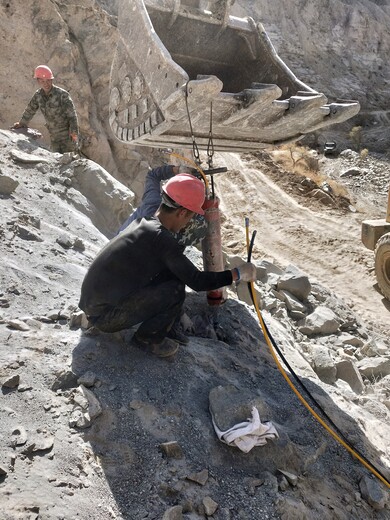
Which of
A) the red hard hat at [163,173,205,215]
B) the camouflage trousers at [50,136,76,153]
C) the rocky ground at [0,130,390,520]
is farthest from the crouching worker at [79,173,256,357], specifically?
the camouflage trousers at [50,136,76,153]

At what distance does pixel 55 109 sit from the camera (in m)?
6.21

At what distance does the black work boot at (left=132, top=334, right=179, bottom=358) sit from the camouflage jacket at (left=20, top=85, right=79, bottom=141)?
4051 mm

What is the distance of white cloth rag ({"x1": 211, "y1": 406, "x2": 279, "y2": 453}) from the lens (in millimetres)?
2631

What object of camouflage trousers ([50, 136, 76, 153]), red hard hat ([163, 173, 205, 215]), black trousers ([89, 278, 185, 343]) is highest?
red hard hat ([163, 173, 205, 215])

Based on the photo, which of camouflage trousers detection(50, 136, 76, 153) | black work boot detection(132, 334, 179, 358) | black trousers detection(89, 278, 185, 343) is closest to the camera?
black trousers detection(89, 278, 185, 343)

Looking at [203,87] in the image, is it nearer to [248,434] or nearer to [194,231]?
[194,231]

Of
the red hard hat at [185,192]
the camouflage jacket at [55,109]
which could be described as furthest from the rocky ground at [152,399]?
the red hard hat at [185,192]

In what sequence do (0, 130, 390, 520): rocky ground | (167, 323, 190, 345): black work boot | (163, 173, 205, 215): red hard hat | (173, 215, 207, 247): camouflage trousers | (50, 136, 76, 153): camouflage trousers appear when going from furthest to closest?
(50, 136, 76, 153): camouflage trousers
(173, 215, 207, 247): camouflage trousers
(167, 323, 190, 345): black work boot
(163, 173, 205, 215): red hard hat
(0, 130, 390, 520): rocky ground

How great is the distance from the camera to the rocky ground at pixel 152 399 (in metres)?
2.29

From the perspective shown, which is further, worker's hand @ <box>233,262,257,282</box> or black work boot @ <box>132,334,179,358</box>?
black work boot @ <box>132,334,179,358</box>

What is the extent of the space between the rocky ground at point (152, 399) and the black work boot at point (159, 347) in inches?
2.3

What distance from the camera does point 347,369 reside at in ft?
14.3

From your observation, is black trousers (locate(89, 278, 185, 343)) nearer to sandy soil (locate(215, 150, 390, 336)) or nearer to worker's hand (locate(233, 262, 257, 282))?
worker's hand (locate(233, 262, 257, 282))

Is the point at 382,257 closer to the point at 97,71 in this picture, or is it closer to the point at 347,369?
the point at 347,369
